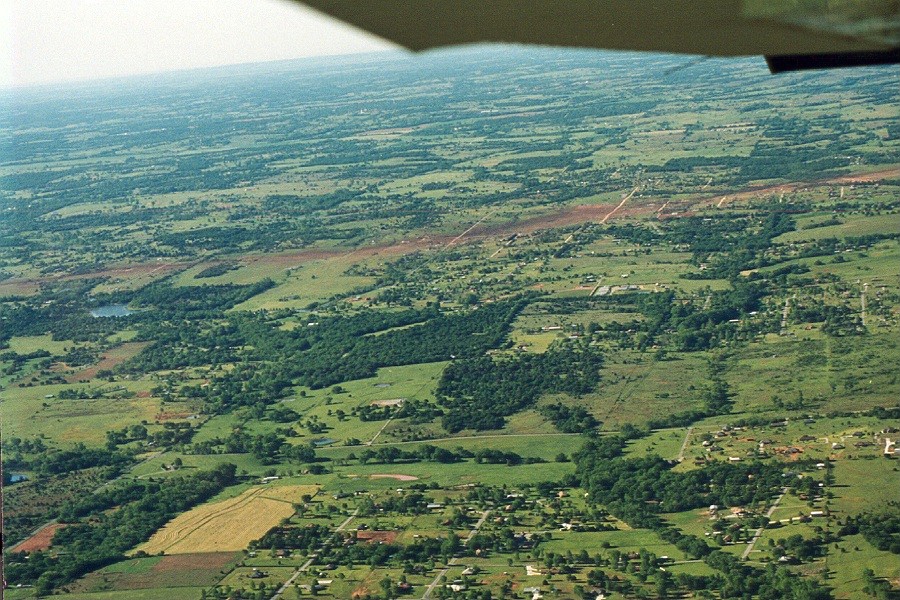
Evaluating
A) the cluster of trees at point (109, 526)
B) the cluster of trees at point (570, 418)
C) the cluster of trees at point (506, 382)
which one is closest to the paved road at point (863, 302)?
the cluster of trees at point (506, 382)

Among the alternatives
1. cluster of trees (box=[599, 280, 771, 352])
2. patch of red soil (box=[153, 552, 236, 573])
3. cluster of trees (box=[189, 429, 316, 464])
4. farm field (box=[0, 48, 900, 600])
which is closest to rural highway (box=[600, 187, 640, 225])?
farm field (box=[0, 48, 900, 600])

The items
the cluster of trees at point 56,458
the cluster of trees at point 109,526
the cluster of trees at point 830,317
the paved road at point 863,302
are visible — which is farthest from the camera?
the paved road at point 863,302

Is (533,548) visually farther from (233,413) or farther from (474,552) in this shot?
(233,413)

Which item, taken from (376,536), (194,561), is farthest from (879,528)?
(194,561)

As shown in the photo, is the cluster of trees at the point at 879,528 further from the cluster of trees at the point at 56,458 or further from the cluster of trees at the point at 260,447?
the cluster of trees at the point at 56,458

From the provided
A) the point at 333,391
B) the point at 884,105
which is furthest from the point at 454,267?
the point at 884,105

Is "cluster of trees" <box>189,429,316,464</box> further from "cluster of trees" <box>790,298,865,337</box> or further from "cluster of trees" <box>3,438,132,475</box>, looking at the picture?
"cluster of trees" <box>790,298,865,337</box>
